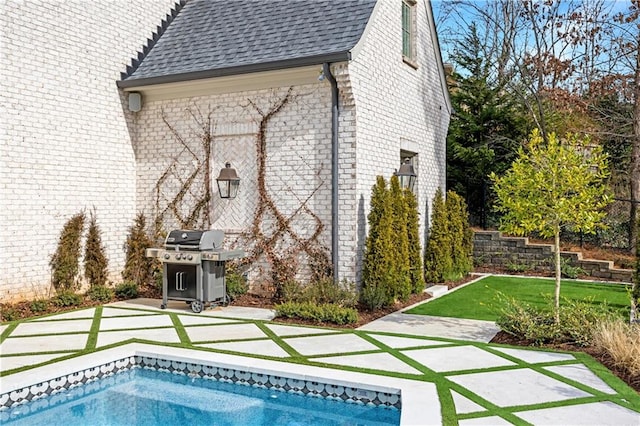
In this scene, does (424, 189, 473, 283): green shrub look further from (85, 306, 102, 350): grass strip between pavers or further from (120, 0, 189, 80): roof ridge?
(120, 0, 189, 80): roof ridge

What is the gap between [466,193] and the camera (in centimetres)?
1543

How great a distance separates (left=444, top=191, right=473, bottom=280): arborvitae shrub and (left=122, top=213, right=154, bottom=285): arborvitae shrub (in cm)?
605

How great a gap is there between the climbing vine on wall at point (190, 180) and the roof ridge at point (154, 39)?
102 cm

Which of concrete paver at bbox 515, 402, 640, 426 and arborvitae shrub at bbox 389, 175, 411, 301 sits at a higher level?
arborvitae shrub at bbox 389, 175, 411, 301

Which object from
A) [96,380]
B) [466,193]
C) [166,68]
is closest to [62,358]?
[96,380]

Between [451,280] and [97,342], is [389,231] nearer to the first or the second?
[451,280]

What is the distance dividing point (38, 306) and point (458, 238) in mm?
8207

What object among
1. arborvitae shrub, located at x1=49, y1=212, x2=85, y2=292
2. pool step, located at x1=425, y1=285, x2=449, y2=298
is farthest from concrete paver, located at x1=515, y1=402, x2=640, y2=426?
arborvitae shrub, located at x1=49, y1=212, x2=85, y2=292

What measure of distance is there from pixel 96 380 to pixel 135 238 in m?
5.08

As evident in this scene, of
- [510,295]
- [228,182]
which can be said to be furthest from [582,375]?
[228,182]

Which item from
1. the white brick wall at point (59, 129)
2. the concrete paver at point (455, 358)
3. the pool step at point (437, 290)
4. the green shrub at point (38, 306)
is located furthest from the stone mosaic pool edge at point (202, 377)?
the pool step at point (437, 290)

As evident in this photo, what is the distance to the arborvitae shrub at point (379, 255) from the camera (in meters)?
8.32

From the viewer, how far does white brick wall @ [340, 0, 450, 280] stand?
862 centimetres

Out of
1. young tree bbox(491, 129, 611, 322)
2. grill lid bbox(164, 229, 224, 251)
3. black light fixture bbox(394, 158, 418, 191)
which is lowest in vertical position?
grill lid bbox(164, 229, 224, 251)
